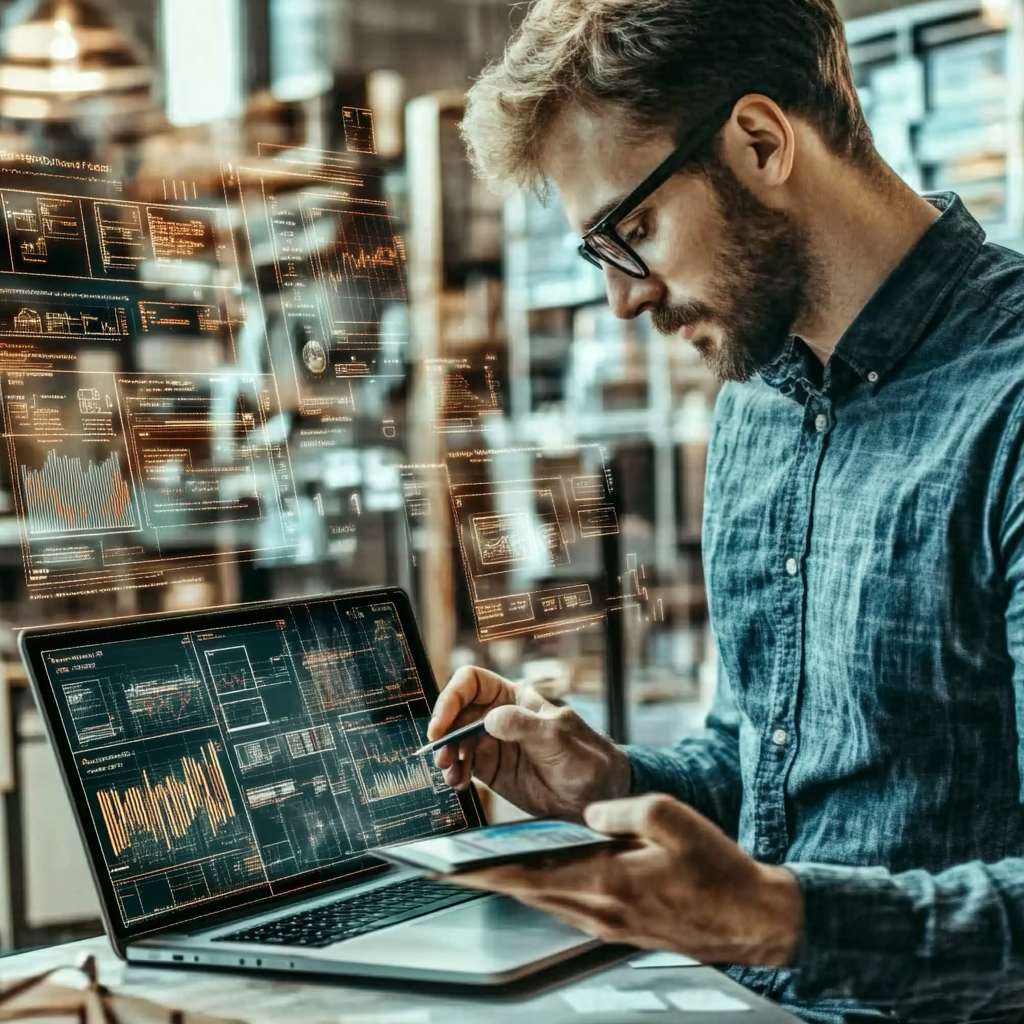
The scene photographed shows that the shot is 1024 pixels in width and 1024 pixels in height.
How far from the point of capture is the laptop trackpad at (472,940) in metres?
0.92

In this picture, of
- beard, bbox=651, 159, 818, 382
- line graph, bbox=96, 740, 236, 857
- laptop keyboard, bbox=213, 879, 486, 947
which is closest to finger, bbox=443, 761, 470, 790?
laptop keyboard, bbox=213, 879, 486, 947

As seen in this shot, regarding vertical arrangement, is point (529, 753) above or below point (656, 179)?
below

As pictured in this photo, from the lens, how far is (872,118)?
15.1 ft

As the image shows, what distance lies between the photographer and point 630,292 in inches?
49.0

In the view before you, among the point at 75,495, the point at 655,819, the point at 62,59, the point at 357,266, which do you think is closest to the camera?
the point at 655,819

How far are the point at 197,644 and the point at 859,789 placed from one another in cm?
63

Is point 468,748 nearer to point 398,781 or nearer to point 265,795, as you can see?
point 398,781

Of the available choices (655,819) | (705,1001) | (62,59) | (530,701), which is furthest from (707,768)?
(62,59)

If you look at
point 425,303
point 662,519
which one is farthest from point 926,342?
point 662,519

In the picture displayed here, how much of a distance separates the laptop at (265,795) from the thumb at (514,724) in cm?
10

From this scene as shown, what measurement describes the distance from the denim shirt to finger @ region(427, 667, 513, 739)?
0.59 feet

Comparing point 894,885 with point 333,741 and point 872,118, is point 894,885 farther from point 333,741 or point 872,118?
point 872,118

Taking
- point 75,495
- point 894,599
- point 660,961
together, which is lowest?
point 660,961

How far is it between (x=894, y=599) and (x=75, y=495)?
76 centimetres
